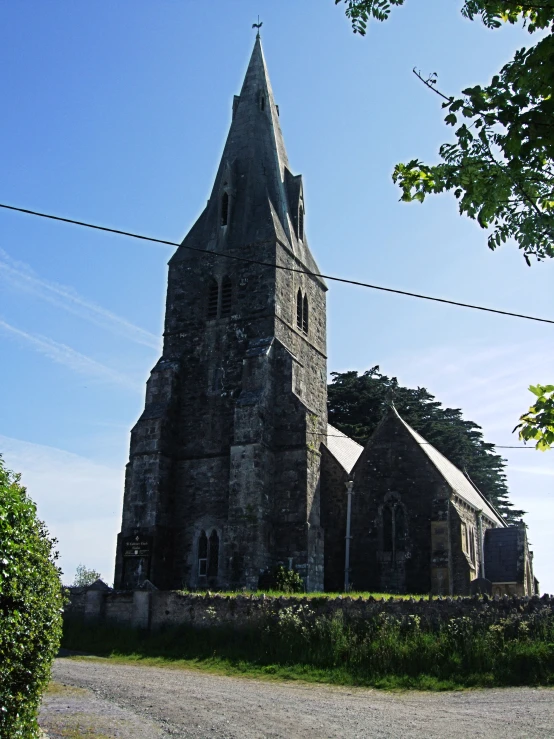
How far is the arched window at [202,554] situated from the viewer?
1048 inches

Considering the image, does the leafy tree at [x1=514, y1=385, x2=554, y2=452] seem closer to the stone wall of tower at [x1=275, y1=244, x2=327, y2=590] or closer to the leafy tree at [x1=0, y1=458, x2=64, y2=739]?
the leafy tree at [x1=0, y1=458, x2=64, y2=739]

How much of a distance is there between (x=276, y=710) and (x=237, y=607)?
7.50 metres

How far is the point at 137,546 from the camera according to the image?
26.3 metres

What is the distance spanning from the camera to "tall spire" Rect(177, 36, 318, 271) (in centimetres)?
3083

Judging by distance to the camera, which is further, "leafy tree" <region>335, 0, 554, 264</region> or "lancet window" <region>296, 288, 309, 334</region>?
"lancet window" <region>296, 288, 309, 334</region>

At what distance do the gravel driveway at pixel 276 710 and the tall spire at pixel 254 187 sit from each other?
1940 cm

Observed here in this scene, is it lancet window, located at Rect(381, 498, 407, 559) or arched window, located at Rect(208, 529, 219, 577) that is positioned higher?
lancet window, located at Rect(381, 498, 407, 559)

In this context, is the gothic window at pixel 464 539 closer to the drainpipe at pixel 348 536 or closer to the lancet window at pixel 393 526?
the lancet window at pixel 393 526

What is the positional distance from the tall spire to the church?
116 mm

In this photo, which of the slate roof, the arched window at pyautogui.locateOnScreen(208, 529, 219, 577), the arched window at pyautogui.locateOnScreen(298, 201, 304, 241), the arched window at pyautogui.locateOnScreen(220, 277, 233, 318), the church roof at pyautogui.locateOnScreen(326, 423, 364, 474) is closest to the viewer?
the arched window at pyautogui.locateOnScreen(208, 529, 219, 577)

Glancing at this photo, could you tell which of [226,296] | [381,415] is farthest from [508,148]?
[381,415]

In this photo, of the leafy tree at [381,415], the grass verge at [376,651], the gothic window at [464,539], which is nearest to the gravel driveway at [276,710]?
the grass verge at [376,651]

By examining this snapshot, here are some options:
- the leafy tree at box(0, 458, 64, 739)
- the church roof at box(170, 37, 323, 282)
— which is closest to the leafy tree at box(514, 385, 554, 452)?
the leafy tree at box(0, 458, 64, 739)

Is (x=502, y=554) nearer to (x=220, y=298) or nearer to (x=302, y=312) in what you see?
(x=302, y=312)
